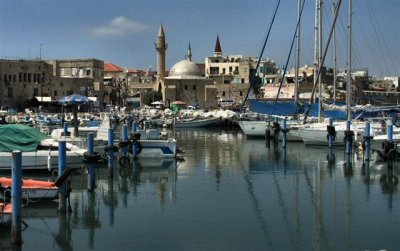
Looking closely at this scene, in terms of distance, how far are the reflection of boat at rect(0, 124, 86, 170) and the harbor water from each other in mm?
1001

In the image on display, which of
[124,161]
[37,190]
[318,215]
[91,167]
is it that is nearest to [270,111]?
[124,161]

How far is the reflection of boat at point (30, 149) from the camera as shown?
66.8ft

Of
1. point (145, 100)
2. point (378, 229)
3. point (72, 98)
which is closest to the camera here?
point (378, 229)

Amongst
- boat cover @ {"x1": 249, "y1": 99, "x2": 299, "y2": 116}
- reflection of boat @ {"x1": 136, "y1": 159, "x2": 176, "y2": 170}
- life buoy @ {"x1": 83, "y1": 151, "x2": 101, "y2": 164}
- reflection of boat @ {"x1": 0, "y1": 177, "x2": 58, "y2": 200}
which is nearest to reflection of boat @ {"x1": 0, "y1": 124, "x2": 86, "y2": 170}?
life buoy @ {"x1": 83, "y1": 151, "x2": 101, "y2": 164}

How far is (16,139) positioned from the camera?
67.0ft

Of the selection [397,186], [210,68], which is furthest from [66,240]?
[210,68]

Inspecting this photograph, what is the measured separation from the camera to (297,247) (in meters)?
12.1

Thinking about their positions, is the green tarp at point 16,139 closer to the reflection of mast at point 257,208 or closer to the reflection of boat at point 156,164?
→ the reflection of boat at point 156,164

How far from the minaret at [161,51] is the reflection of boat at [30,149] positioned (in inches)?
3241

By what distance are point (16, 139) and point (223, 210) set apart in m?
8.99

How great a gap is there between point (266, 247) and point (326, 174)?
11848 millimetres

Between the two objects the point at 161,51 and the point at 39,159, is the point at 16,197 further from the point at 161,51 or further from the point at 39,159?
the point at 161,51

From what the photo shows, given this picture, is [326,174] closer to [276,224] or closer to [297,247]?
[276,224]

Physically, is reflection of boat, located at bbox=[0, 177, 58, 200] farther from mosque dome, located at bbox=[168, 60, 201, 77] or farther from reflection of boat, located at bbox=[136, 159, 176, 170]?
mosque dome, located at bbox=[168, 60, 201, 77]
